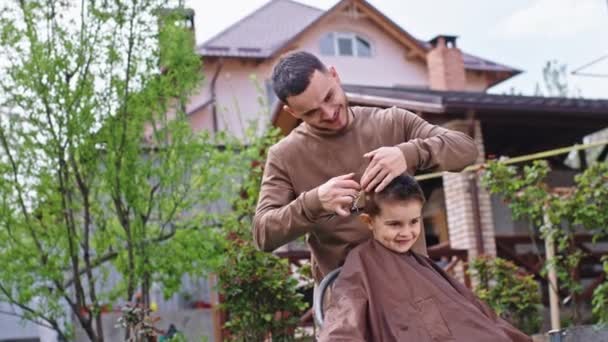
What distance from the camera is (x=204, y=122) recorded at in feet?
78.3

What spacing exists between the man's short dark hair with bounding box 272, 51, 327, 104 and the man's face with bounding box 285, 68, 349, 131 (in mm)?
16

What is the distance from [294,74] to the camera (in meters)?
3.24

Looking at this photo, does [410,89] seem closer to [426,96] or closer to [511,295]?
[426,96]

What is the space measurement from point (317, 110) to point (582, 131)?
11474 mm

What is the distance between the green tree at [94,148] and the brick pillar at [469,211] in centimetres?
402

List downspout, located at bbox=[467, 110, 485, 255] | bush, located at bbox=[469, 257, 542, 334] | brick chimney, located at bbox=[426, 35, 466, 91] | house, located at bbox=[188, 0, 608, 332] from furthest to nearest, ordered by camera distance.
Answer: brick chimney, located at bbox=[426, 35, 466, 91]
house, located at bbox=[188, 0, 608, 332]
downspout, located at bbox=[467, 110, 485, 255]
bush, located at bbox=[469, 257, 542, 334]

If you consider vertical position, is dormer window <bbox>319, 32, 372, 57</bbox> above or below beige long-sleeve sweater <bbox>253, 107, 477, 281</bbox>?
above

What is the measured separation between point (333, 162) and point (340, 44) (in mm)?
22015

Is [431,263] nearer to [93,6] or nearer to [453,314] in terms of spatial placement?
[453,314]

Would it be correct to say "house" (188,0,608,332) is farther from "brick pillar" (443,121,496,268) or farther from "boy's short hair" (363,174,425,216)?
"boy's short hair" (363,174,425,216)

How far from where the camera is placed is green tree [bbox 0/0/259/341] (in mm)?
8836

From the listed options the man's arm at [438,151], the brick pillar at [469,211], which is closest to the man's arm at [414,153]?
the man's arm at [438,151]

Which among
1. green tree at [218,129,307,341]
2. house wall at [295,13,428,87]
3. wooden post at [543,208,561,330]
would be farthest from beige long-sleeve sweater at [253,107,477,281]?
house wall at [295,13,428,87]

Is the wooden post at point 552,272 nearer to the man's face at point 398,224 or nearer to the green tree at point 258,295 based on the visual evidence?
the green tree at point 258,295
